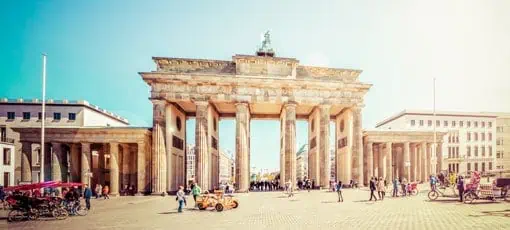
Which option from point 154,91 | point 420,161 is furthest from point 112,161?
point 420,161

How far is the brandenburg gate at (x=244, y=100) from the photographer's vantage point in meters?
A: 38.2

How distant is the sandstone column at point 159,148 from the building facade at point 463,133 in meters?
50.4

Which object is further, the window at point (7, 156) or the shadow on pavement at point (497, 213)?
the window at point (7, 156)

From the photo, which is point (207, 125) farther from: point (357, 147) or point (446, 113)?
point (446, 113)

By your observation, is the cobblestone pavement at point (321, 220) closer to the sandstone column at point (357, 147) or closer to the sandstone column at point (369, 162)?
the sandstone column at point (357, 147)

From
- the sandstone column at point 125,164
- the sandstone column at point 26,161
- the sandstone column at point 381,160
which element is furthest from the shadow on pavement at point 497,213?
the sandstone column at point 26,161

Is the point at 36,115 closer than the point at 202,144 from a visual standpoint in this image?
No

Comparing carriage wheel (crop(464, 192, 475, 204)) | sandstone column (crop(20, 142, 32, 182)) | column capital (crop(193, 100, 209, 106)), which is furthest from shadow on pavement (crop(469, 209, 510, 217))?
sandstone column (crop(20, 142, 32, 182))

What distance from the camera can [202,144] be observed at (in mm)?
38531

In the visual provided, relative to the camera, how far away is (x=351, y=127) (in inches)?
1677

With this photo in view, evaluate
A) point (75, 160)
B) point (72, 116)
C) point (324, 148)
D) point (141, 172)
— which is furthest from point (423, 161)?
point (72, 116)

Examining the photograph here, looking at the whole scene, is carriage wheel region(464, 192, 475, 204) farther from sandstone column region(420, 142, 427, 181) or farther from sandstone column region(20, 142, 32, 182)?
sandstone column region(20, 142, 32, 182)

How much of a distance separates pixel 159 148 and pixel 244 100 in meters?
10.9

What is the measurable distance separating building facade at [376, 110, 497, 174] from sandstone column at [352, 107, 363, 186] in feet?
111
